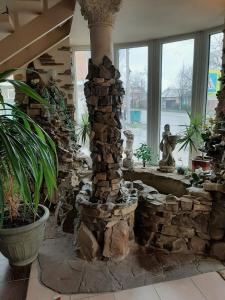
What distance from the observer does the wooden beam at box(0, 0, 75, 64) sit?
8.23 feet

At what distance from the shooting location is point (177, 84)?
3980 millimetres

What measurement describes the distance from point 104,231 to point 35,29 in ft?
7.02

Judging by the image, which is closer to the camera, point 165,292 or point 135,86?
point 165,292

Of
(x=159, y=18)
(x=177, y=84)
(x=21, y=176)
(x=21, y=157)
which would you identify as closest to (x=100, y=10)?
(x=159, y=18)

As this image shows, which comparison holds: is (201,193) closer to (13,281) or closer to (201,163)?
(201,163)

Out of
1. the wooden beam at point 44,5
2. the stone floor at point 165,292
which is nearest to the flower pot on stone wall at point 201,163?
the stone floor at point 165,292

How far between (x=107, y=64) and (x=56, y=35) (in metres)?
1.63

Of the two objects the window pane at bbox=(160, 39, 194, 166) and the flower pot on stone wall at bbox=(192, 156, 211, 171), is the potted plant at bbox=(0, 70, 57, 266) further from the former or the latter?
the window pane at bbox=(160, 39, 194, 166)

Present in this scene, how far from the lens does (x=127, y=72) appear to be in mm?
4320

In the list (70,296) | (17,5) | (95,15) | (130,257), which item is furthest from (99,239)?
(17,5)

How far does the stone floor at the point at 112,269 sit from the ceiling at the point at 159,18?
8.22 ft

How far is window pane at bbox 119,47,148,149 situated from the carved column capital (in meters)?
2.17

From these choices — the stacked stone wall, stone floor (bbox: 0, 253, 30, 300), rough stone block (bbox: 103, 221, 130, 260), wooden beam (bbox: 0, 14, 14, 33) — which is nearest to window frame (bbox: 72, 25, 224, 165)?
the stacked stone wall

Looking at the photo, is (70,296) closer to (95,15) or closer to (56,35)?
(95,15)
